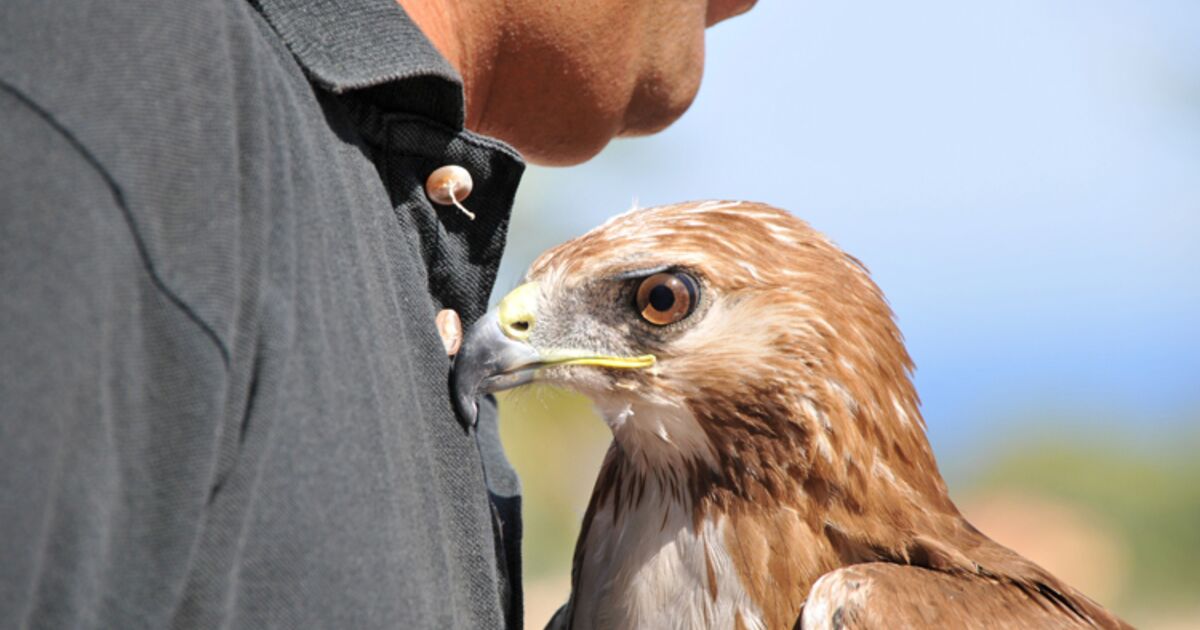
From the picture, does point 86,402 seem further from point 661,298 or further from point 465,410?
point 661,298

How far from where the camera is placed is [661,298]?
2434 mm

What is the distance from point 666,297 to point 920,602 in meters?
0.72

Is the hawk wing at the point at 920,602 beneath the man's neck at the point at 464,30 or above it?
beneath

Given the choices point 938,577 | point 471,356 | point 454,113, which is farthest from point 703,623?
point 454,113

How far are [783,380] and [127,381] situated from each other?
4.77 feet

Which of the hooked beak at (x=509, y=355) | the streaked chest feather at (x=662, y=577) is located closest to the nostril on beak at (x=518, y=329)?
the hooked beak at (x=509, y=355)

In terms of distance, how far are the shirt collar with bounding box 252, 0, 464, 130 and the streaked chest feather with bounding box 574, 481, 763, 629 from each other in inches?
39.2

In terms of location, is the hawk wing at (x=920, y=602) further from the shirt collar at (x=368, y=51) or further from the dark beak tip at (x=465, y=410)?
the shirt collar at (x=368, y=51)

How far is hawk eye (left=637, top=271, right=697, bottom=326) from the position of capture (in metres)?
2.42

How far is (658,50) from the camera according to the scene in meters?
2.65

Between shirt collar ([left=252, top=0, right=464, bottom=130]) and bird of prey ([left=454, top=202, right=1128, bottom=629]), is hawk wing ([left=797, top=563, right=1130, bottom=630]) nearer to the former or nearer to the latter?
bird of prey ([left=454, top=202, right=1128, bottom=629])

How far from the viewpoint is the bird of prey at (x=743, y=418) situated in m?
2.34

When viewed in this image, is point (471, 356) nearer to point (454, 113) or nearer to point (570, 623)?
point (454, 113)

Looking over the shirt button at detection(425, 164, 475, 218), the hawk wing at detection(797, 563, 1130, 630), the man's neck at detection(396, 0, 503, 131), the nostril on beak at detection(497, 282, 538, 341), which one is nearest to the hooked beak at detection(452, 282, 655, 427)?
the nostril on beak at detection(497, 282, 538, 341)
